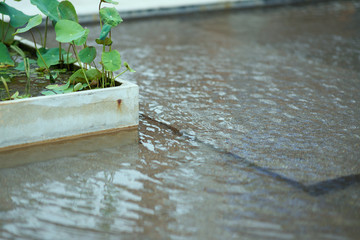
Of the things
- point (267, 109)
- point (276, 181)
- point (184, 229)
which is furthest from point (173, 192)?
point (267, 109)

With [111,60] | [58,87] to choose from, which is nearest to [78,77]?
[58,87]

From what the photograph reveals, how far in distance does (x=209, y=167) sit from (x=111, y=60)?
4.02 feet

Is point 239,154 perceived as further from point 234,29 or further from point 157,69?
point 234,29

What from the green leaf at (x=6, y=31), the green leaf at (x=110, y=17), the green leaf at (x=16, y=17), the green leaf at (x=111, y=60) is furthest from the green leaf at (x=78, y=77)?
the green leaf at (x=6, y=31)

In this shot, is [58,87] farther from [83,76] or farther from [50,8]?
[50,8]

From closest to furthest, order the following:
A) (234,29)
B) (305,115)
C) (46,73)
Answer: (305,115), (46,73), (234,29)

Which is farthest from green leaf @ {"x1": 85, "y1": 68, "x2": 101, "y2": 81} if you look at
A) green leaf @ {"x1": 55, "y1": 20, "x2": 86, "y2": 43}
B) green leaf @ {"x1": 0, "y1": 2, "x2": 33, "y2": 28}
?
green leaf @ {"x1": 0, "y1": 2, "x2": 33, "y2": 28}

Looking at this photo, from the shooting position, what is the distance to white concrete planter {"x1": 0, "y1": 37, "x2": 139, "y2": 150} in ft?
11.5

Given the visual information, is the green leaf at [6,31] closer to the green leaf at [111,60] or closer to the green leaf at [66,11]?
the green leaf at [66,11]

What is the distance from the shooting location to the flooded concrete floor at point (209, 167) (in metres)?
2.63

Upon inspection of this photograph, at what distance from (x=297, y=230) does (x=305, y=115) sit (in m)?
2.00

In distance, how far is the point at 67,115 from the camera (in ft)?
12.1

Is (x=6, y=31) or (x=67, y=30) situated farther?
(x=6, y=31)

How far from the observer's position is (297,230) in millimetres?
2580
